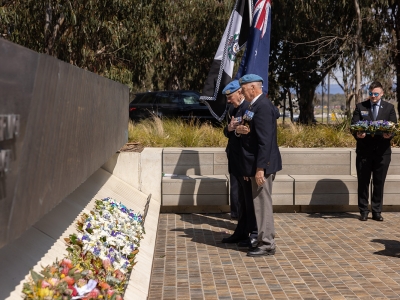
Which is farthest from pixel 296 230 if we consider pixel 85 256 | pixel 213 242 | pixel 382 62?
pixel 382 62

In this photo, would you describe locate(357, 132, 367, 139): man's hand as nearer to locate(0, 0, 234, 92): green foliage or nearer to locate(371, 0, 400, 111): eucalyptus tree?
locate(0, 0, 234, 92): green foliage

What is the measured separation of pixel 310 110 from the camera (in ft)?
118

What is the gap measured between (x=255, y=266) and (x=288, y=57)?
26.4 m

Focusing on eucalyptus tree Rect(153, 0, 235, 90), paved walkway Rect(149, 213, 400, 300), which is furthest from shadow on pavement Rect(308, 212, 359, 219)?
eucalyptus tree Rect(153, 0, 235, 90)

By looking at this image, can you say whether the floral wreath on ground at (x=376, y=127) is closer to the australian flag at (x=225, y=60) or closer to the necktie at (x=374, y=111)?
the necktie at (x=374, y=111)

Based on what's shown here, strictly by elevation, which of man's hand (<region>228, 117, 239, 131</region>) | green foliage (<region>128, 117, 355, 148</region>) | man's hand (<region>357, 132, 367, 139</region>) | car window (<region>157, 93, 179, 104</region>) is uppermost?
car window (<region>157, 93, 179, 104</region>)

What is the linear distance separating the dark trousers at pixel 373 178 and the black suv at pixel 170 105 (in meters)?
12.7

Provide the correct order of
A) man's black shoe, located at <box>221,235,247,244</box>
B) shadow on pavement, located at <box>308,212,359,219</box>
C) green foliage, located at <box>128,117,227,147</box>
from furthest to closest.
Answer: green foliage, located at <box>128,117,227,147</box> < shadow on pavement, located at <box>308,212,359,219</box> < man's black shoe, located at <box>221,235,247,244</box>

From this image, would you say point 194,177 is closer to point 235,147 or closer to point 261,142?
point 235,147

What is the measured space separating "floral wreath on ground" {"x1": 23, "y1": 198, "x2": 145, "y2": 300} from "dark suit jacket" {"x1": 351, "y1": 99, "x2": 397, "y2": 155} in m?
3.98

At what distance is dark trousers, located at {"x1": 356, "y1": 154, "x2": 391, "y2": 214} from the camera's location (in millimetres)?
10109

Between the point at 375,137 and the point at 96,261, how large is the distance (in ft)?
19.6

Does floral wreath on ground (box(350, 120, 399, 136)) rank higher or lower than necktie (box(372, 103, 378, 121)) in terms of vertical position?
lower

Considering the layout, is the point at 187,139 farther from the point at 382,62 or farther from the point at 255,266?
the point at 382,62
